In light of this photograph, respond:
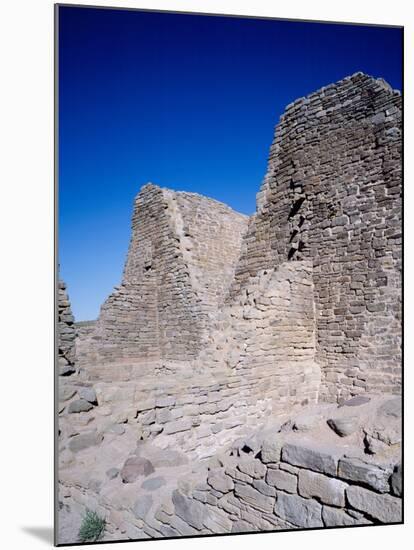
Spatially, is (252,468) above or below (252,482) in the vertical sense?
above

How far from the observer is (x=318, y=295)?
28.6 feet

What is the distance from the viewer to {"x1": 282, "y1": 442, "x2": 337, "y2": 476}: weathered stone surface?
16.4 ft

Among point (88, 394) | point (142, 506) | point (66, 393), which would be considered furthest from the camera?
point (88, 394)

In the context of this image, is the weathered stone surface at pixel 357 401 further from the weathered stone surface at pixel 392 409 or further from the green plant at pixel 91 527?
the green plant at pixel 91 527

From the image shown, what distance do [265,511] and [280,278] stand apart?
4.06 meters

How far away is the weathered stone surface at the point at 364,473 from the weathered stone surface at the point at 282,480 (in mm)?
515

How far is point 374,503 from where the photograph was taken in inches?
195

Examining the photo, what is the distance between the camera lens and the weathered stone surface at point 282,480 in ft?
16.9

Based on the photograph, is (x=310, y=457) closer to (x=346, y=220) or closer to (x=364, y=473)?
(x=364, y=473)

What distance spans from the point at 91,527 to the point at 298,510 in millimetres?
2209

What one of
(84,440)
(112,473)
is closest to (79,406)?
(84,440)

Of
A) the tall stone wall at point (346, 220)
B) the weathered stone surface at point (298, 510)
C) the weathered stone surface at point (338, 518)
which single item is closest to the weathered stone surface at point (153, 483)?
the weathered stone surface at point (298, 510)

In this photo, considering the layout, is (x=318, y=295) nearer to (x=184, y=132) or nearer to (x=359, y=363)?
(x=359, y=363)

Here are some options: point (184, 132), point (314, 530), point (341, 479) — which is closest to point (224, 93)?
point (184, 132)
